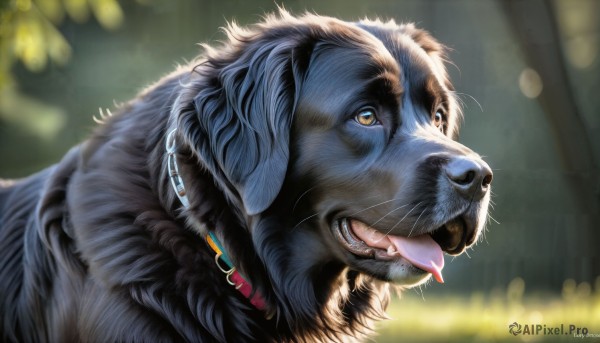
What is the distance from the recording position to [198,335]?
2.79 metres

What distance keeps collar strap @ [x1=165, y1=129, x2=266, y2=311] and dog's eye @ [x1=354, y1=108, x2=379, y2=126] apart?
0.70 meters

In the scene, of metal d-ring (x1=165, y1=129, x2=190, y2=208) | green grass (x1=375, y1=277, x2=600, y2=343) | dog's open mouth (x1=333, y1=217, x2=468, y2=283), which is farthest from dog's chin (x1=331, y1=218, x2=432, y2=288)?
green grass (x1=375, y1=277, x2=600, y2=343)

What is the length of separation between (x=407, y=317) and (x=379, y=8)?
151 inches

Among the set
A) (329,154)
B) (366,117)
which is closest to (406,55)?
(366,117)

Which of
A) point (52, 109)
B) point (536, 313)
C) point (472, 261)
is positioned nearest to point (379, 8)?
point (472, 261)

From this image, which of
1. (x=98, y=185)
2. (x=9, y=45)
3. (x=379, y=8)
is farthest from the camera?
(x=379, y=8)

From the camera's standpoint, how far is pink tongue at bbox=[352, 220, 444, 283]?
8.92 ft

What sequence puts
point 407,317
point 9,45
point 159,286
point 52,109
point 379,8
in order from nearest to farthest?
1. point 159,286
2. point 9,45
3. point 407,317
4. point 52,109
5. point 379,8

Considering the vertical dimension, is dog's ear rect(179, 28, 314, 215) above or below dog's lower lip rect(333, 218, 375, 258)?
above

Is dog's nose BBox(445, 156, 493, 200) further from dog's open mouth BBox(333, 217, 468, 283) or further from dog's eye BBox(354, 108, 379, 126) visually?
dog's eye BBox(354, 108, 379, 126)

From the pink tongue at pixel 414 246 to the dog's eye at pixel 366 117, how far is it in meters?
0.38

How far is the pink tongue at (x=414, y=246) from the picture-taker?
2.72m

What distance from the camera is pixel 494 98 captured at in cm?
738

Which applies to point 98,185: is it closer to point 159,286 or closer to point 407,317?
point 159,286
